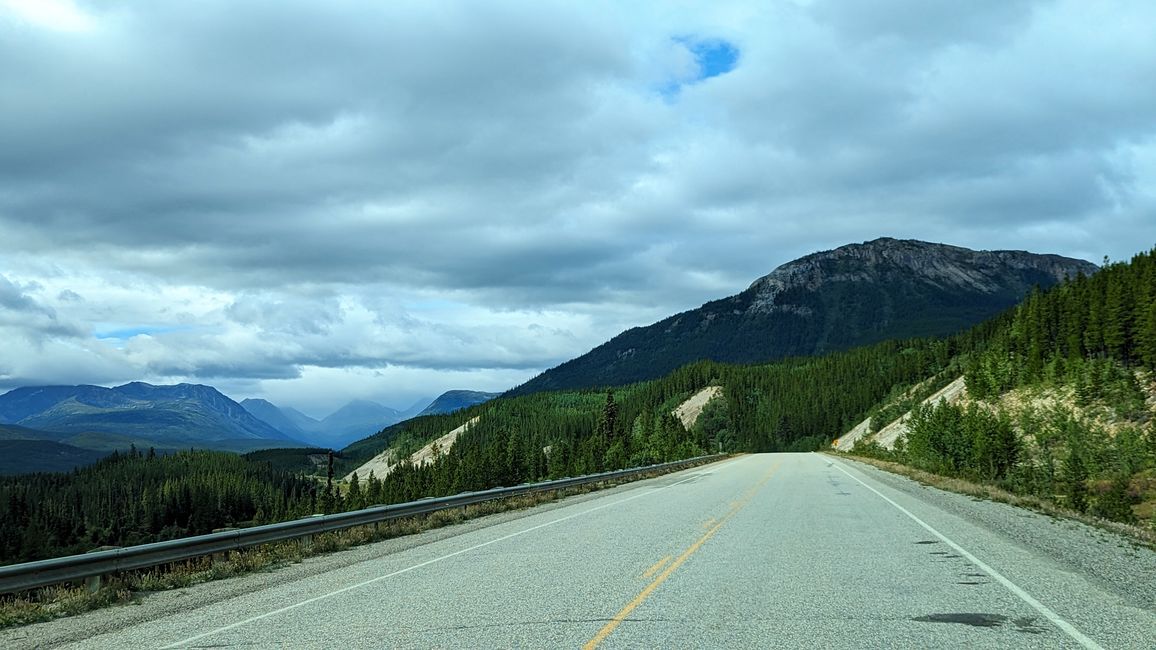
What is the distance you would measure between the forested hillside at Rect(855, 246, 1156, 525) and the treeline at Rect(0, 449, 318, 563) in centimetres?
6977

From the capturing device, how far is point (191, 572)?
1305cm

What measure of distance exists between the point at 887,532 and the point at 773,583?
22.9 feet

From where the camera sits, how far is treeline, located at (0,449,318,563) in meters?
102

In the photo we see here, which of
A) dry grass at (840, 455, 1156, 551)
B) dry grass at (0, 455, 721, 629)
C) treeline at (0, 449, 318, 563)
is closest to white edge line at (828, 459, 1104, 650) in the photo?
dry grass at (840, 455, 1156, 551)

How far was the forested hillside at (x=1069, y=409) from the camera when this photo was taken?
40438 mm

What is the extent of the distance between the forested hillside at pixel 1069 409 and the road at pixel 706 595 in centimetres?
1283

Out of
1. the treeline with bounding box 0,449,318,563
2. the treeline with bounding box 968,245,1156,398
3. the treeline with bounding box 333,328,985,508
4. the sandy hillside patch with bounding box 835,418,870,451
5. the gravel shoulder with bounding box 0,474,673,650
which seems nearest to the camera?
the gravel shoulder with bounding box 0,474,673,650

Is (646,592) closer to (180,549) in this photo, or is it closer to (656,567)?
(656,567)

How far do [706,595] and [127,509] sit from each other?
143632 millimetres

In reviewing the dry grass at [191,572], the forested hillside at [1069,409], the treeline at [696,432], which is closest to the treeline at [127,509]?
the treeline at [696,432]

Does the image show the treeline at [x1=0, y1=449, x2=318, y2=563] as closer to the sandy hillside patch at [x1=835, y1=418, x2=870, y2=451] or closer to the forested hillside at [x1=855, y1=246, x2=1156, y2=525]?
the forested hillside at [x1=855, y1=246, x2=1156, y2=525]

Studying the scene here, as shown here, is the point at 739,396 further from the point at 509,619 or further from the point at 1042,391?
the point at 509,619

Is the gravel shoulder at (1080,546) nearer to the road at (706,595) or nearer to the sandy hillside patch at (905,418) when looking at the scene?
the road at (706,595)

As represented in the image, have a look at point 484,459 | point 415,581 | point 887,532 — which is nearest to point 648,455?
point 484,459
